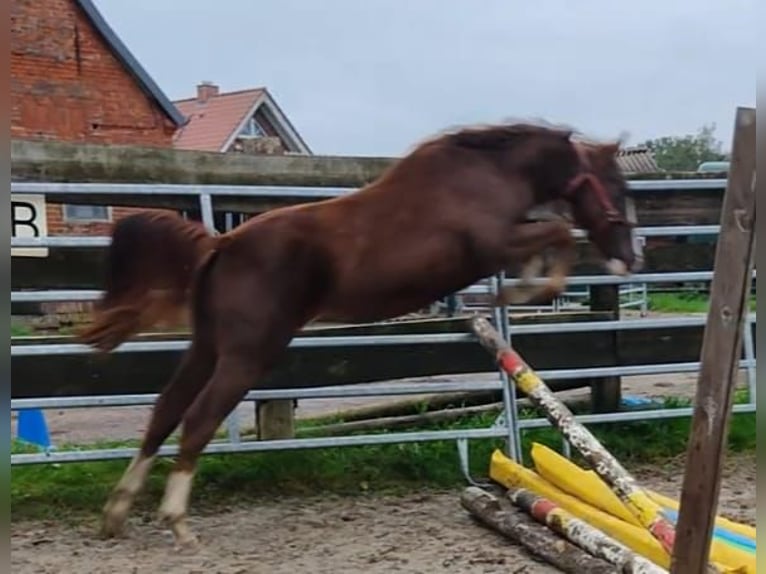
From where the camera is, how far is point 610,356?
485 cm

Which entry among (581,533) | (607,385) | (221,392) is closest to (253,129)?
(607,385)

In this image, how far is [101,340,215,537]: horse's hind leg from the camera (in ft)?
11.4

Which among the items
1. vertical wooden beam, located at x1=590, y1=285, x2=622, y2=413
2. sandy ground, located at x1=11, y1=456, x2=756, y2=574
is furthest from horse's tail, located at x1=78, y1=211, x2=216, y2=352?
vertical wooden beam, located at x1=590, y1=285, x2=622, y2=413

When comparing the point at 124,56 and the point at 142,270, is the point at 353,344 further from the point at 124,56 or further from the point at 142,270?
the point at 124,56

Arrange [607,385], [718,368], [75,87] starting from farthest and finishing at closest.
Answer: [75,87] < [607,385] < [718,368]

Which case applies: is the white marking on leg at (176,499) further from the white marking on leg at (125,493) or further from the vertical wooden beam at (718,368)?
the vertical wooden beam at (718,368)

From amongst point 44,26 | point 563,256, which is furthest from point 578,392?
point 44,26

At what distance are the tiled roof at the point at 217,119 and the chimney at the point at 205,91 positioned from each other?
0.84 metres

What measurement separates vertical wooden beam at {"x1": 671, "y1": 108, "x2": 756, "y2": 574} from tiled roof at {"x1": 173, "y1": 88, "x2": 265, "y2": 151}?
74.9 ft

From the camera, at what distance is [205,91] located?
29.5 m

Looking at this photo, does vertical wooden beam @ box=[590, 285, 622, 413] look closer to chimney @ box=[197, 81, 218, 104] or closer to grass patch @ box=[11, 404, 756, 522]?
grass patch @ box=[11, 404, 756, 522]

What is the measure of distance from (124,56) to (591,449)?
13.7 m

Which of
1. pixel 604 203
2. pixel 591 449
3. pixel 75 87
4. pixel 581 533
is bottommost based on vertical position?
pixel 581 533

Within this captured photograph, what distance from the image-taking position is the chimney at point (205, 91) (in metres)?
28.9
